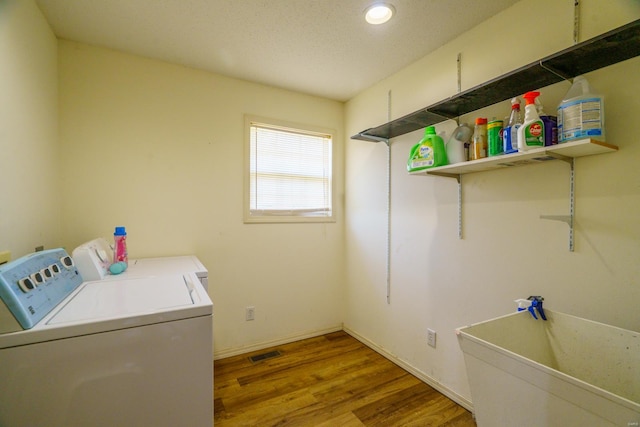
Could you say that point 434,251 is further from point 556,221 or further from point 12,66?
point 12,66

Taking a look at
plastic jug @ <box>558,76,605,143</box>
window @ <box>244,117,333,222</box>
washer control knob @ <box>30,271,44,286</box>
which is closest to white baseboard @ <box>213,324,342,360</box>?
window @ <box>244,117,333,222</box>

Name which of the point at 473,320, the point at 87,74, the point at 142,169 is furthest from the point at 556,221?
the point at 87,74

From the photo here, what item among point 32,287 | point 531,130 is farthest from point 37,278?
point 531,130

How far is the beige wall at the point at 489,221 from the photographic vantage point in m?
1.26

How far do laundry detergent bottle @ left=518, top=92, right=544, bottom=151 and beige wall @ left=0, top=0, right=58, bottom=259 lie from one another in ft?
7.42

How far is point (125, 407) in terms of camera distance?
3.20 ft

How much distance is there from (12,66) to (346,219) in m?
2.52

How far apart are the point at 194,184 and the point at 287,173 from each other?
0.85 metres

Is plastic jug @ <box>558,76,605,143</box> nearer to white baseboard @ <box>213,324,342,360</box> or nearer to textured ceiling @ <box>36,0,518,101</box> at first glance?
textured ceiling @ <box>36,0,518,101</box>

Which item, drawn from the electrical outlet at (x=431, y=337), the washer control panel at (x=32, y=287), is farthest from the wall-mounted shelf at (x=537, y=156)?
the washer control panel at (x=32, y=287)

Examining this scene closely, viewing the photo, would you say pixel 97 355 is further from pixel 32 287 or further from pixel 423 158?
pixel 423 158

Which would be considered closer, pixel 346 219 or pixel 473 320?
pixel 473 320

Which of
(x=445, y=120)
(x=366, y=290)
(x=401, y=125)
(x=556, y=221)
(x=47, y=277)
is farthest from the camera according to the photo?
(x=366, y=290)

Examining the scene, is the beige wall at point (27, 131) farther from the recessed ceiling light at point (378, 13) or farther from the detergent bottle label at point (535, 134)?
the detergent bottle label at point (535, 134)
